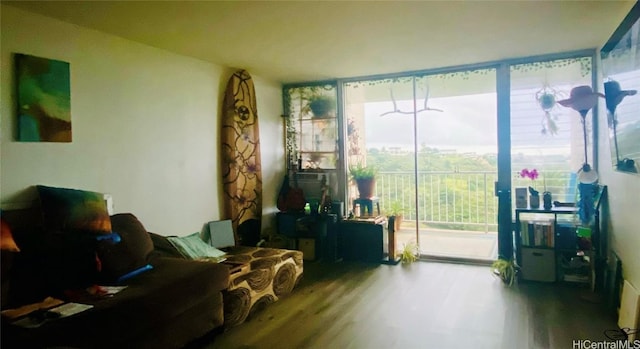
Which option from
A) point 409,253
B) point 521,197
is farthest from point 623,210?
point 409,253

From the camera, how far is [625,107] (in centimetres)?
235

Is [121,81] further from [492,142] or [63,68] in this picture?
[492,142]

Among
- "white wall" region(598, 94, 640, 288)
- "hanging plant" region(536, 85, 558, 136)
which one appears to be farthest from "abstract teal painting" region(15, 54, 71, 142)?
"hanging plant" region(536, 85, 558, 136)

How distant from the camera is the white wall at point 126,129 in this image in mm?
2508

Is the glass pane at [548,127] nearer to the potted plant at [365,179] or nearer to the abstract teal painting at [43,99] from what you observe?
the potted plant at [365,179]

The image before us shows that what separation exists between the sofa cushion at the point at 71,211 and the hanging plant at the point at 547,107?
3.86m

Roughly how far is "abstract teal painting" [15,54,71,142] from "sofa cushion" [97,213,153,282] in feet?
2.22

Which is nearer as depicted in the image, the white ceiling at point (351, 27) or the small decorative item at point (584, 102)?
the white ceiling at point (351, 27)

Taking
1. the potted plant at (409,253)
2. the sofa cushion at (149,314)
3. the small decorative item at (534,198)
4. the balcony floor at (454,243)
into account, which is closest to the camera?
the sofa cushion at (149,314)

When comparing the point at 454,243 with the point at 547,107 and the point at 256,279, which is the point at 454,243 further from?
the point at 256,279

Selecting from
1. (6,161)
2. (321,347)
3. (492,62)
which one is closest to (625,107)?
(492,62)

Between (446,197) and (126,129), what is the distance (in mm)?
4051

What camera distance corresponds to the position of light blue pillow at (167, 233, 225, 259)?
129 inches

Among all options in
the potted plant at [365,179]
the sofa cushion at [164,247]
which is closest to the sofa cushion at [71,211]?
the sofa cushion at [164,247]
